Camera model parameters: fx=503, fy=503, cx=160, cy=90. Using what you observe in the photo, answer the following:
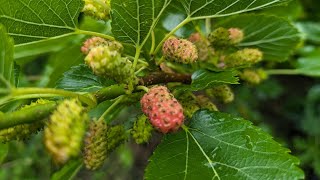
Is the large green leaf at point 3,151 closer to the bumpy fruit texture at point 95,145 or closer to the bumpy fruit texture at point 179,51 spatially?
the bumpy fruit texture at point 95,145

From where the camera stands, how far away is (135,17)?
3.12ft

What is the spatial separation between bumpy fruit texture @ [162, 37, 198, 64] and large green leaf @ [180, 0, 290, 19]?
72 mm

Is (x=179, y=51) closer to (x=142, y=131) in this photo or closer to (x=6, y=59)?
(x=142, y=131)

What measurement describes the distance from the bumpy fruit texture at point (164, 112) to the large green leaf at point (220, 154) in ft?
0.42

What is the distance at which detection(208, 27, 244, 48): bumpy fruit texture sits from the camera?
118 cm

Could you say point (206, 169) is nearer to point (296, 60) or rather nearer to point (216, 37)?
point (216, 37)

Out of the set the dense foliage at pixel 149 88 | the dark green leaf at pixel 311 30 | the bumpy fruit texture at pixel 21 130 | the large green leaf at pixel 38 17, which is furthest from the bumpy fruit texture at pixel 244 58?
the dark green leaf at pixel 311 30

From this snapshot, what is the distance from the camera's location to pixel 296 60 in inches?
70.6

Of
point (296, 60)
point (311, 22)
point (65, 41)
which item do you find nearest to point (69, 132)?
point (65, 41)

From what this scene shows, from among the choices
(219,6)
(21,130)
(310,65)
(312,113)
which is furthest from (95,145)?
(312,113)

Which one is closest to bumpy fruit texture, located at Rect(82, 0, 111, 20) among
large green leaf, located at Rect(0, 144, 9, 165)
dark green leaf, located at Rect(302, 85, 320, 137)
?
large green leaf, located at Rect(0, 144, 9, 165)

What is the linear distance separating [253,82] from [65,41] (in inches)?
25.8

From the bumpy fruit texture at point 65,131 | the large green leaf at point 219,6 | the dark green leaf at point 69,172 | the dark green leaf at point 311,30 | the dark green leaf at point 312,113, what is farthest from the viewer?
the dark green leaf at point 312,113

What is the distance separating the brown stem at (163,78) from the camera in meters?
1.00
